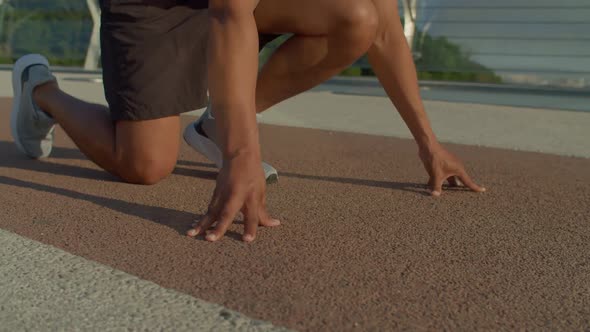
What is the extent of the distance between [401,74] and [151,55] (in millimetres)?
1055

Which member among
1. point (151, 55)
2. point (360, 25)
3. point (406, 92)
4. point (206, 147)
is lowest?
point (206, 147)

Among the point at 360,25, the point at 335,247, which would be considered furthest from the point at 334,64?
the point at 335,247

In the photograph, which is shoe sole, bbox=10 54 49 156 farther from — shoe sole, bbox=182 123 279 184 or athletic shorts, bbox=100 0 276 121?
shoe sole, bbox=182 123 279 184

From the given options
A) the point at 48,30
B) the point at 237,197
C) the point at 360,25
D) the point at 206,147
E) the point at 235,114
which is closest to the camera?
the point at 237,197

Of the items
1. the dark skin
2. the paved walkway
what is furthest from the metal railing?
the dark skin

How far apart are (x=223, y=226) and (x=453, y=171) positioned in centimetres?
122

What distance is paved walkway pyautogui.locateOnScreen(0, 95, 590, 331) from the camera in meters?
1.70

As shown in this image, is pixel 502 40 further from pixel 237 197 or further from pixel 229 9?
pixel 237 197

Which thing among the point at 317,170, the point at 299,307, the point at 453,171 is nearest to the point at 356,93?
the point at 317,170

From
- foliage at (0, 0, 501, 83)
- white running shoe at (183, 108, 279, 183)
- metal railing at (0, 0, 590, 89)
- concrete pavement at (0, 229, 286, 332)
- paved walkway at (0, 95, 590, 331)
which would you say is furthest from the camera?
foliage at (0, 0, 501, 83)

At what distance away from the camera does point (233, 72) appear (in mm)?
2229

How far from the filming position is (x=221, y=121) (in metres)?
2.24

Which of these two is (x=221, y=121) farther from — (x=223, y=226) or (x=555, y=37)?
(x=555, y=37)

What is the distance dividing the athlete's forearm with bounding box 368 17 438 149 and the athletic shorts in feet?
2.60
